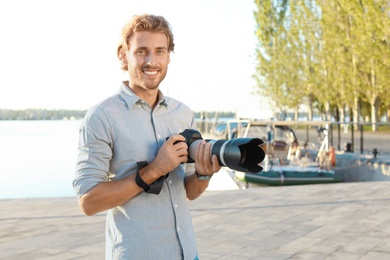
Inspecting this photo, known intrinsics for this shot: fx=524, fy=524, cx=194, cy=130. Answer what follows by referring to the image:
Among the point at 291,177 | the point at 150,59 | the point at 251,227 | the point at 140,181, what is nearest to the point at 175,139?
the point at 140,181

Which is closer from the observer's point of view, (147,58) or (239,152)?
(239,152)

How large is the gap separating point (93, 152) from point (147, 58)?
357 millimetres

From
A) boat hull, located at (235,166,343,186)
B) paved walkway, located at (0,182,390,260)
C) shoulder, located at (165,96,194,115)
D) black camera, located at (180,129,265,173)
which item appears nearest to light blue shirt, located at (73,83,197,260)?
shoulder, located at (165,96,194,115)

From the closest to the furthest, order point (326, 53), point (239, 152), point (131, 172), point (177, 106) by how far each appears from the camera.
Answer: point (239, 152) → point (131, 172) → point (177, 106) → point (326, 53)

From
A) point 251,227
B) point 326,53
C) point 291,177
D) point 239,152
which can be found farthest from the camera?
point 326,53

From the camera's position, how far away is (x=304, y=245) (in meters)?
5.61

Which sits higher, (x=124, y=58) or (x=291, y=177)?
(x=124, y=58)

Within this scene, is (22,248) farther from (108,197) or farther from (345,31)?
(345,31)

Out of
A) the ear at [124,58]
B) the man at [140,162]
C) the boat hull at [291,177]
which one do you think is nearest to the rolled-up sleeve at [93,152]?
the man at [140,162]

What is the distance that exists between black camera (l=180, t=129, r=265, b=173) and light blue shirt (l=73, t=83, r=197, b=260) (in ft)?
0.71

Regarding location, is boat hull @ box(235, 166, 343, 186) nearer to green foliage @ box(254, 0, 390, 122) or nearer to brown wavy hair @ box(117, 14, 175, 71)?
green foliage @ box(254, 0, 390, 122)

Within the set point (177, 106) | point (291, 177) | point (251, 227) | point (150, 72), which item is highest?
point (150, 72)

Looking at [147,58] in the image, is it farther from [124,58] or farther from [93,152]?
[93,152]

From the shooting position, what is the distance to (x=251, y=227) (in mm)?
6539
